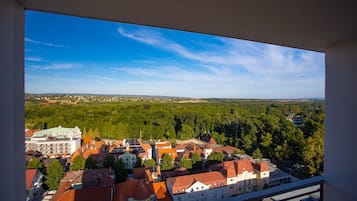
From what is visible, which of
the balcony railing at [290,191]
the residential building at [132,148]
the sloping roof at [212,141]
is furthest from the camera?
the sloping roof at [212,141]

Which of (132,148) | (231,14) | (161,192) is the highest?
(231,14)

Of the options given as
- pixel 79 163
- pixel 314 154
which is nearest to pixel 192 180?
pixel 79 163

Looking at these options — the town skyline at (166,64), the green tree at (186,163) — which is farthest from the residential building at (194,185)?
the town skyline at (166,64)

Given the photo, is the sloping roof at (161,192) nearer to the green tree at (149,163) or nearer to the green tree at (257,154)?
the green tree at (149,163)

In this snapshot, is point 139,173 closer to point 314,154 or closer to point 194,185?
point 194,185

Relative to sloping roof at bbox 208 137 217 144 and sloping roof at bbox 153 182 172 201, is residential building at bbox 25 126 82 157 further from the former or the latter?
sloping roof at bbox 208 137 217 144

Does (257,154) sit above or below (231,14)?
below

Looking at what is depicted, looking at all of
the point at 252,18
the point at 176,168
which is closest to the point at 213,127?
the point at 176,168
